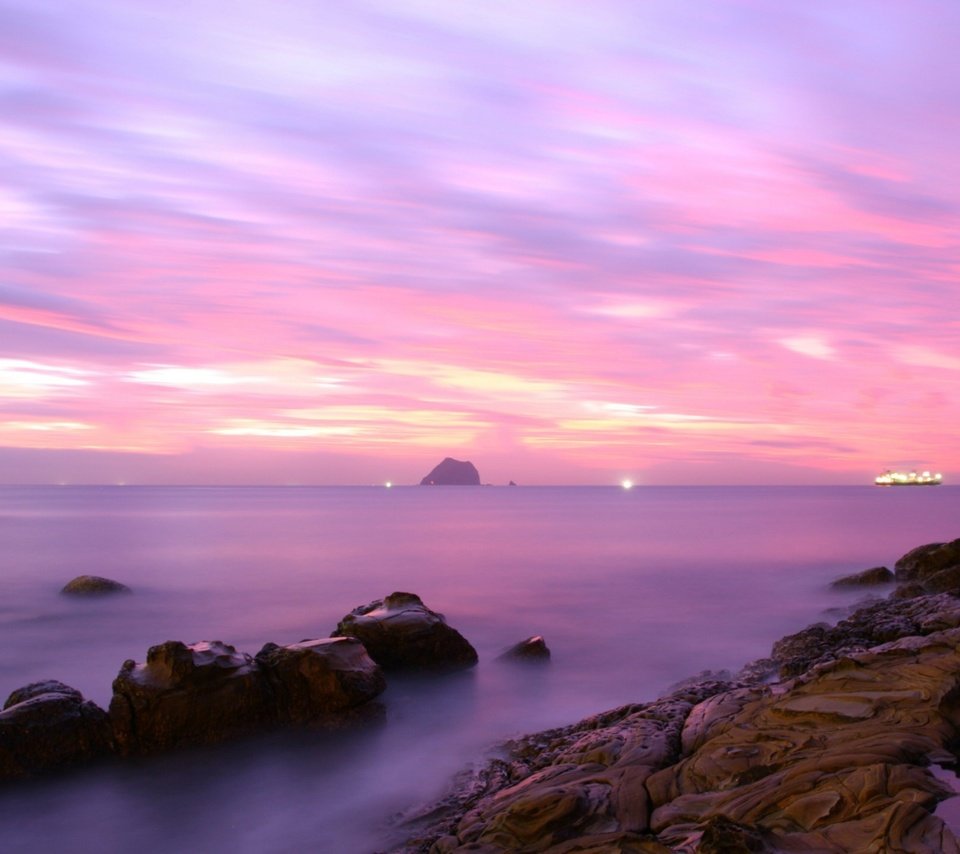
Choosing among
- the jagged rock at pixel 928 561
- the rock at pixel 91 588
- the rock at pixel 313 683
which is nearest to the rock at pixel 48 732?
the rock at pixel 313 683

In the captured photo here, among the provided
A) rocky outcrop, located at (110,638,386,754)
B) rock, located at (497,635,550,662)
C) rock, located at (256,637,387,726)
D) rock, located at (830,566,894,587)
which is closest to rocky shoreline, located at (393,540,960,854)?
rock, located at (256,637,387,726)

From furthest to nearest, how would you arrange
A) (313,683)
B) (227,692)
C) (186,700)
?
1. (313,683)
2. (227,692)
3. (186,700)

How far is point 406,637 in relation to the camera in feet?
44.8

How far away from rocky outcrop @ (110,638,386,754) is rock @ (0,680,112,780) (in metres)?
0.27

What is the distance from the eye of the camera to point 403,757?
10.4m

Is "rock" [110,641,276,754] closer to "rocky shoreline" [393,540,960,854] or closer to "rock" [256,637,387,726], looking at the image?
"rock" [256,637,387,726]

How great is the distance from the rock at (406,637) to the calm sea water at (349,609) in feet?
1.38

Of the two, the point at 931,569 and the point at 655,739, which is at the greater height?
the point at 655,739

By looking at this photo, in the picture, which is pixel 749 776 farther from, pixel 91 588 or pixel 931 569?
pixel 91 588

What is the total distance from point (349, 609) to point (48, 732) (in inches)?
534

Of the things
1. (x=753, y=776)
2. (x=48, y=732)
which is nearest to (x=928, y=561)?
(x=753, y=776)

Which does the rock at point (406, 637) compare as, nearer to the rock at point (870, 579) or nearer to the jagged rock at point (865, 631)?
the jagged rock at point (865, 631)

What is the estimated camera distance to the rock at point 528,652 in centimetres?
1532

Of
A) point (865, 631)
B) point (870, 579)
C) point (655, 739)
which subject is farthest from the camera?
point (870, 579)
